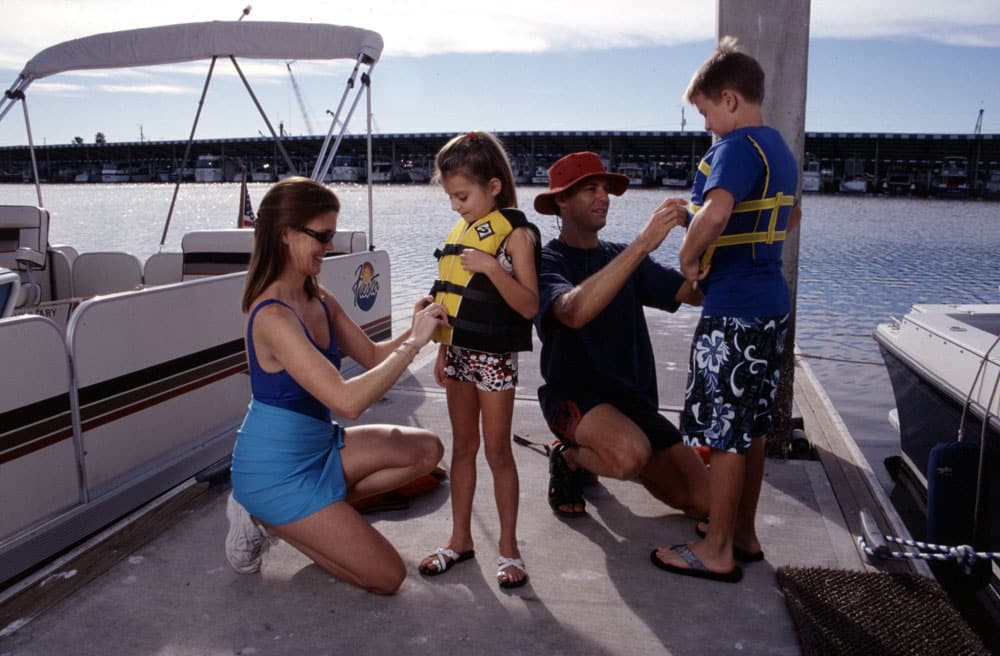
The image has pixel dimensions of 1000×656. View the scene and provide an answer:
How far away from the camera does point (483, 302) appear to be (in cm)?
266

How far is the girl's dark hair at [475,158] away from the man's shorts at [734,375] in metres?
0.85

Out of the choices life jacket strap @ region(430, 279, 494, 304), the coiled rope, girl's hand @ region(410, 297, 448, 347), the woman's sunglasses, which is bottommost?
the coiled rope

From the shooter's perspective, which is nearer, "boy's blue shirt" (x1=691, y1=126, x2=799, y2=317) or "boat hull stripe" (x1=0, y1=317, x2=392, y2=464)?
"boy's blue shirt" (x1=691, y1=126, x2=799, y2=317)

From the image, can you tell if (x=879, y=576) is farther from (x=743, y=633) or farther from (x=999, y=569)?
(x=999, y=569)

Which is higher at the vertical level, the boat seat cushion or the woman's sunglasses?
the woman's sunglasses

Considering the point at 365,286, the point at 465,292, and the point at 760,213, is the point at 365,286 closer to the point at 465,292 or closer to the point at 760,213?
the point at 465,292

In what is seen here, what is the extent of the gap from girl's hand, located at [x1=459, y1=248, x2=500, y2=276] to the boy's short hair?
907 mm

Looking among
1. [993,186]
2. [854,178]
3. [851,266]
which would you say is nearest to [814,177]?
[854,178]

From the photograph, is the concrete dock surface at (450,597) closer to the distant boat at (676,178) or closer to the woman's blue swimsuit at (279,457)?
the woman's blue swimsuit at (279,457)

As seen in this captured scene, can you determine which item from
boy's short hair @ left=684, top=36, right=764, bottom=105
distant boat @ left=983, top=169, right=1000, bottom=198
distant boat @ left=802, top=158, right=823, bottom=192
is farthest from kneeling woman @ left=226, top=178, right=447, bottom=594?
distant boat @ left=983, top=169, right=1000, bottom=198

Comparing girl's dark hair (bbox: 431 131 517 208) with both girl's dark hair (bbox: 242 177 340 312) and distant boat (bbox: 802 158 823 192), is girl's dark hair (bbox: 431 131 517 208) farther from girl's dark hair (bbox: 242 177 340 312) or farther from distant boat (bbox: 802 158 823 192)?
distant boat (bbox: 802 158 823 192)

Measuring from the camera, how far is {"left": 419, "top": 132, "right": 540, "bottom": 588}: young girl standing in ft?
8.63

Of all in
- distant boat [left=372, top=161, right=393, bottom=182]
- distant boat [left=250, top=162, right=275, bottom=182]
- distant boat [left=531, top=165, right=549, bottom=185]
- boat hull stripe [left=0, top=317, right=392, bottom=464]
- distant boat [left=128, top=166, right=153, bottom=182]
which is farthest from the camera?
distant boat [left=128, top=166, right=153, bottom=182]

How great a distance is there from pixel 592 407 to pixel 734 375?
777 mm
